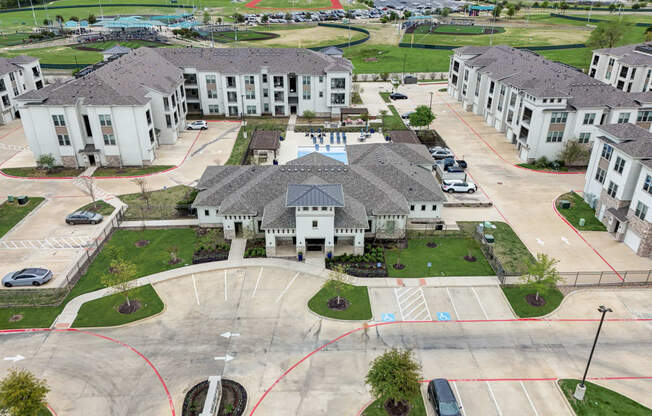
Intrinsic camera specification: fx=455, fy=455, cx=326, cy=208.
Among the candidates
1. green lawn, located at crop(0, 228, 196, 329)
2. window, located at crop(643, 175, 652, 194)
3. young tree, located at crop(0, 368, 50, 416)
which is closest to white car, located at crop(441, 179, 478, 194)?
window, located at crop(643, 175, 652, 194)

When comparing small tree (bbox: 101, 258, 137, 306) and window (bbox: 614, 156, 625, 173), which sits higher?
window (bbox: 614, 156, 625, 173)

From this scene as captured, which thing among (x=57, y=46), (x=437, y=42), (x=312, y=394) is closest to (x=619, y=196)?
(x=312, y=394)

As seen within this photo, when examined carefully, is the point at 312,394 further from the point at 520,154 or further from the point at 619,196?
the point at 520,154

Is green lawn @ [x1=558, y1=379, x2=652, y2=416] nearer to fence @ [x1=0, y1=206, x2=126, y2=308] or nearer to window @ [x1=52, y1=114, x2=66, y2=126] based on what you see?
fence @ [x1=0, y1=206, x2=126, y2=308]

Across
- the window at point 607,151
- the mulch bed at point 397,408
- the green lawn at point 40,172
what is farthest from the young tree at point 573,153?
the green lawn at point 40,172

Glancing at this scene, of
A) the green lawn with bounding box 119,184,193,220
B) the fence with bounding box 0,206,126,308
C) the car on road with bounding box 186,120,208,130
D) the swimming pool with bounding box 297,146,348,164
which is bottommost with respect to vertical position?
the fence with bounding box 0,206,126,308

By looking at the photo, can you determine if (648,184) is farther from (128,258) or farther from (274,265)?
(128,258)
